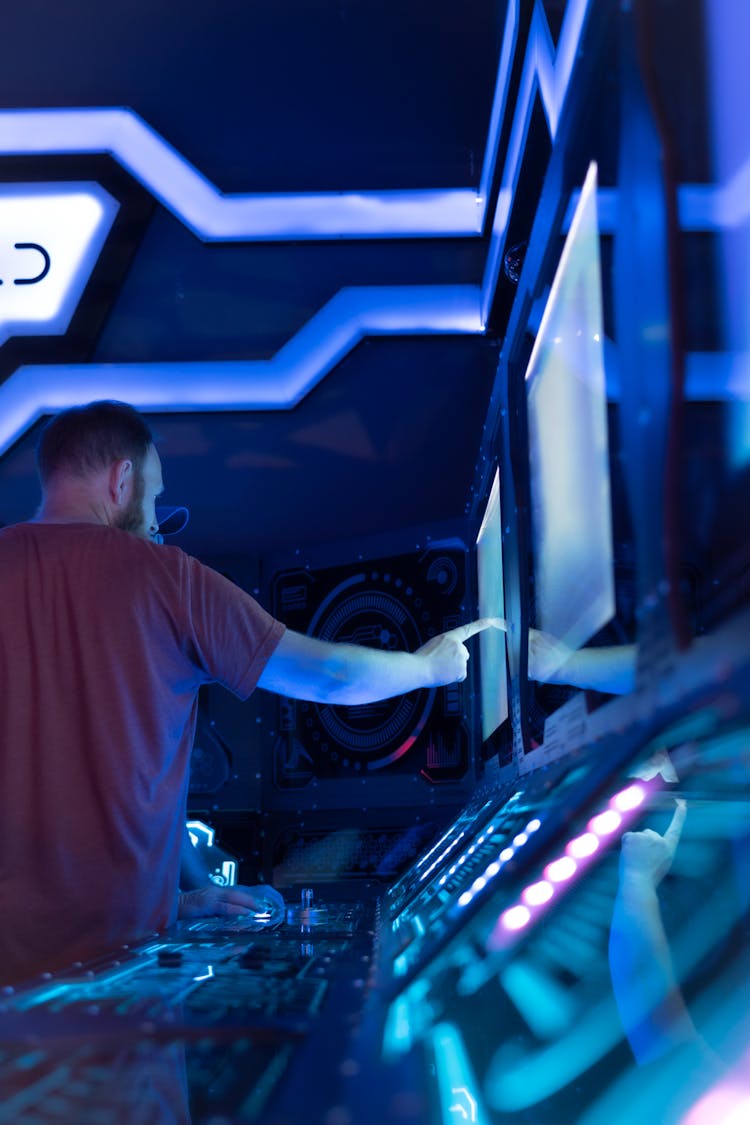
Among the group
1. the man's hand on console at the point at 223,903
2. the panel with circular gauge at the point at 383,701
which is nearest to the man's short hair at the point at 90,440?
the man's hand on console at the point at 223,903

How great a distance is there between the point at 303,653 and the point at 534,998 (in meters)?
0.70

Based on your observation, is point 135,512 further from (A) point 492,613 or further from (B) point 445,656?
(A) point 492,613

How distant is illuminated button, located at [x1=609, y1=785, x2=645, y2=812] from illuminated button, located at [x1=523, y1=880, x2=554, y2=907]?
97mm

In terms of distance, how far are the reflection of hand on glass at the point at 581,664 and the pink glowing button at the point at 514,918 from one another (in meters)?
0.21

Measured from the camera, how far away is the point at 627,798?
3.22ft

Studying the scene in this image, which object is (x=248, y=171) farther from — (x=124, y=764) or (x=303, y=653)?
(x=124, y=764)

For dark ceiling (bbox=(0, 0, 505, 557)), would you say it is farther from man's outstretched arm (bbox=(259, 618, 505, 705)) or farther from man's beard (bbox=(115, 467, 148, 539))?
man's outstretched arm (bbox=(259, 618, 505, 705))

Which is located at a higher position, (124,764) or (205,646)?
(205,646)

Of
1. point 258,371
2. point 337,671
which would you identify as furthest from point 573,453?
point 258,371

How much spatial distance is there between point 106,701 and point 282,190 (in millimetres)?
1267

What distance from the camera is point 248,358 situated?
268 centimetres

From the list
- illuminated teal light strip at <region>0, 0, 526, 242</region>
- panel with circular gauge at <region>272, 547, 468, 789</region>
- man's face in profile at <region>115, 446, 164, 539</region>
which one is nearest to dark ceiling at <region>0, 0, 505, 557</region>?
illuminated teal light strip at <region>0, 0, 526, 242</region>

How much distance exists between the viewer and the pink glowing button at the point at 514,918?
0.92 meters

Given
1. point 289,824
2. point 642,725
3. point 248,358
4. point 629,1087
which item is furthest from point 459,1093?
point 289,824
